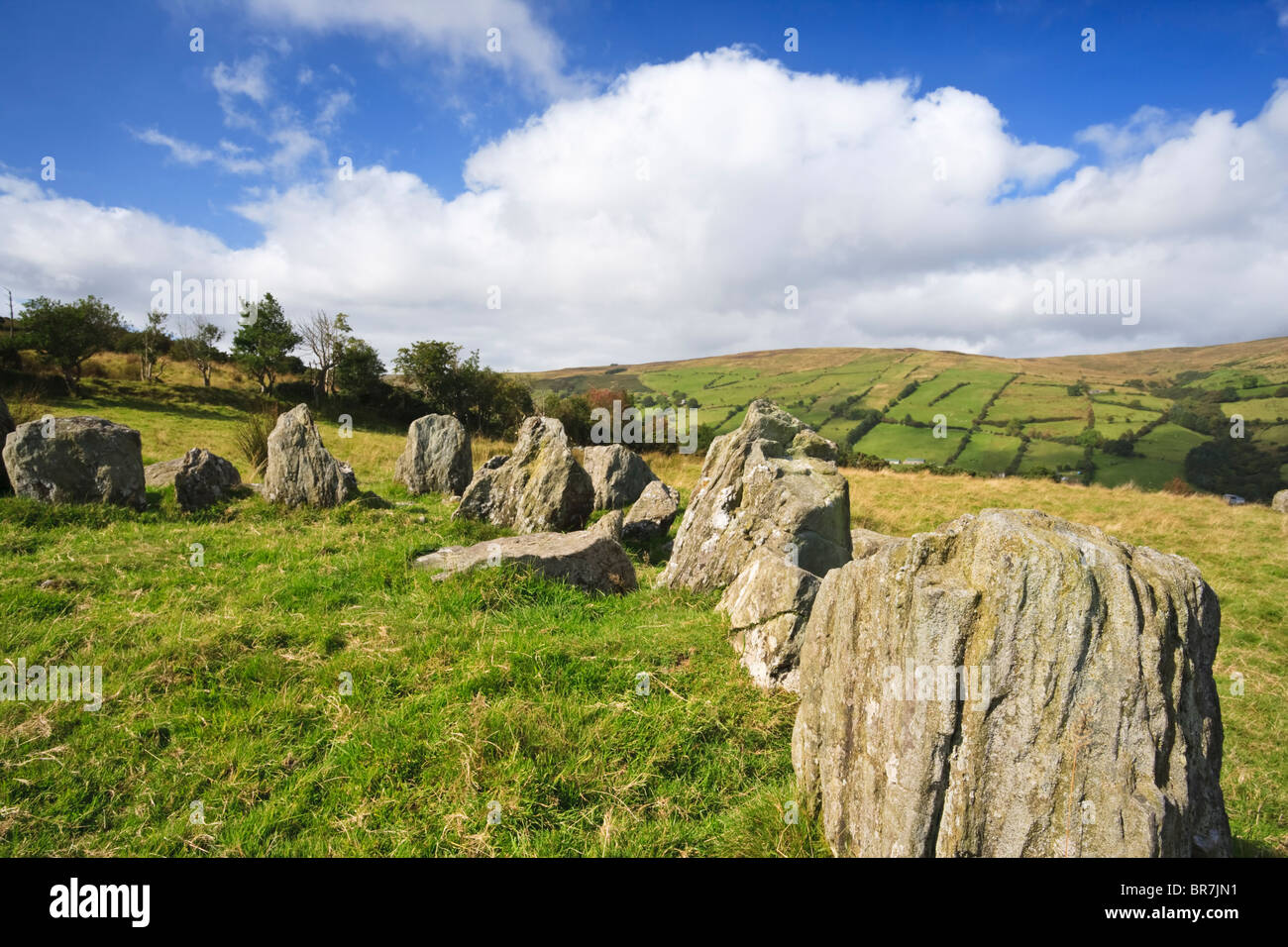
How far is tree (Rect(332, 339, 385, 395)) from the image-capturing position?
43.8m

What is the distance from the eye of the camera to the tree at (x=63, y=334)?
113 ft

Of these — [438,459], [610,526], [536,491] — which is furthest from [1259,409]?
[438,459]

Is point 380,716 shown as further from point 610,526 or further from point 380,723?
point 610,526

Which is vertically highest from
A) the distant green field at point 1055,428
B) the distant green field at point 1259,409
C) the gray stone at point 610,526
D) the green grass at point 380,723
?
the distant green field at point 1259,409

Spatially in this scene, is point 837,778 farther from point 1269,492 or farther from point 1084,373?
point 1084,373

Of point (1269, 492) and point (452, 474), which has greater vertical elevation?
point (452, 474)

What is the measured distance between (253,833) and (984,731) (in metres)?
4.88

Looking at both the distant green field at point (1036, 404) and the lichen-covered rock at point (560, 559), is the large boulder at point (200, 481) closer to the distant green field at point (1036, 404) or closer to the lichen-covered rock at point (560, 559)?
the lichen-covered rock at point (560, 559)

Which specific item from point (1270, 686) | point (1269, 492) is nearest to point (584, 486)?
point (1270, 686)

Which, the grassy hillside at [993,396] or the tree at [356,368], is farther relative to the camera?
the grassy hillside at [993,396]

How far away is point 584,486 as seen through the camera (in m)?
14.2

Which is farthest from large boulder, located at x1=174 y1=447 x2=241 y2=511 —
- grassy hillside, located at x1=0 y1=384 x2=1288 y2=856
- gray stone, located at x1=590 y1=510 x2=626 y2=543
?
gray stone, located at x1=590 y1=510 x2=626 y2=543

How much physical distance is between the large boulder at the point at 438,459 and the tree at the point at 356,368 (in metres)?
29.6

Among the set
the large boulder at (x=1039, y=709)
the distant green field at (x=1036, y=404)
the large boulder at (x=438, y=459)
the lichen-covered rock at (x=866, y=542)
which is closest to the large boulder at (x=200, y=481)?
the large boulder at (x=438, y=459)
